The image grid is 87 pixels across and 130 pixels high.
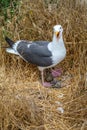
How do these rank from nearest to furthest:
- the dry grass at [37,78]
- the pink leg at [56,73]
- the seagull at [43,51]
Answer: the dry grass at [37,78] → the seagull at [43,51] → the pink leg at [56,73]

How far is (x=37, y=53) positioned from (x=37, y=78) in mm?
251

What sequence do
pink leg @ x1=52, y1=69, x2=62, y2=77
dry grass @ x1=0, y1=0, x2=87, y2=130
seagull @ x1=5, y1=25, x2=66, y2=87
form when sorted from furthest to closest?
1. pink leg @ x1=52, y1=69, x2=62, y2=77
2. seagull @ x1=5, y1=25, x2=66, y2=87
3. dry grass @ x1=0, y1=0, x2=87, y2=130

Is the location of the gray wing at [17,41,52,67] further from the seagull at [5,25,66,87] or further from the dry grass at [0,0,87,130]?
the dry grass at [0,0,87,130]

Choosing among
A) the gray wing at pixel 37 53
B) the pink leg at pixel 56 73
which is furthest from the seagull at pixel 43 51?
the pink leg at pixel 56 73

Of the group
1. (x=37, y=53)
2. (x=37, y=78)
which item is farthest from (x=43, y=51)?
(x=37, y=78)

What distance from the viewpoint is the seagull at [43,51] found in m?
3.30

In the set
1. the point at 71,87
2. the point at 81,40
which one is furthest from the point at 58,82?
the point at 81,40

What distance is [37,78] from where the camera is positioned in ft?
11.5

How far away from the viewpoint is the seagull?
330cm

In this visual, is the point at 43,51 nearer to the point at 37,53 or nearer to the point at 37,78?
the point at 37,53

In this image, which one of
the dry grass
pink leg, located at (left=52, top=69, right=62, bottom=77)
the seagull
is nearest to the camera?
the dry grass

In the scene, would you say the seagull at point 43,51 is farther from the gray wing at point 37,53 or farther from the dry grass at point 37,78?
the dry grass at point 37,78

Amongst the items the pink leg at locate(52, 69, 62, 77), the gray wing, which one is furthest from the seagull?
the pink leg at locate(52, 69, 62, 77)

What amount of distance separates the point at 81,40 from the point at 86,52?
120 mm
